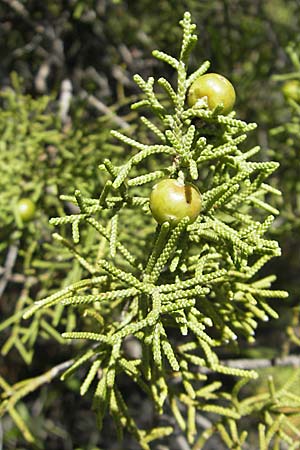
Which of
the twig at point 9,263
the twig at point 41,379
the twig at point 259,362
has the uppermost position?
the twig at point 9,263

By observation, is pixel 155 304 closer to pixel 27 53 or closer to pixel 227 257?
pixel 227 257

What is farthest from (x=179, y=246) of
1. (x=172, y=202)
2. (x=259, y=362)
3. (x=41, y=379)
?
(x=259, y=362)

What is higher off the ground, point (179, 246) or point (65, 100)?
point (65, 100)

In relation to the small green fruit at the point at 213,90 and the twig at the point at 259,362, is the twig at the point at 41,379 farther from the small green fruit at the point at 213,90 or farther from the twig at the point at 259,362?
the small green fruit at the point at 213,90

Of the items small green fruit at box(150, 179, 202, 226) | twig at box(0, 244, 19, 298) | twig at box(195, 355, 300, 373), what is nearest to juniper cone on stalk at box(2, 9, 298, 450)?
small green fruit at box(150, 179, 202, 226)

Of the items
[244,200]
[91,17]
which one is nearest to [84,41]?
[91,17]

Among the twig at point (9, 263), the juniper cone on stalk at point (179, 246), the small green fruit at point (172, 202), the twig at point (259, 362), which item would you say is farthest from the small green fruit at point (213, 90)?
the twig at point (9, 263)

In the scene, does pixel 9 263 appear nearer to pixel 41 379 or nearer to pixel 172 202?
pixel 41 379

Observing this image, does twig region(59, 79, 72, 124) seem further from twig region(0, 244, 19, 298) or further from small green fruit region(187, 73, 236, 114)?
small green fruit region(187, 73, 236, 114)
